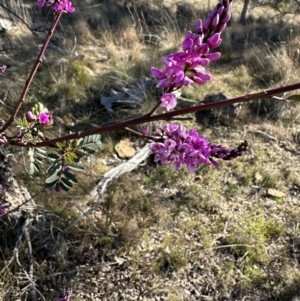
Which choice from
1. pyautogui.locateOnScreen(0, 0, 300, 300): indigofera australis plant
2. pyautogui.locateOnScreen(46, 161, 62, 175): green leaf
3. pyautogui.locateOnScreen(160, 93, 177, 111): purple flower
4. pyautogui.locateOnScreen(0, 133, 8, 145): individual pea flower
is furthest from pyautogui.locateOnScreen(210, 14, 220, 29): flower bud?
pyautogui.locateOnScreen(46, 161, 62, 175): green leaf

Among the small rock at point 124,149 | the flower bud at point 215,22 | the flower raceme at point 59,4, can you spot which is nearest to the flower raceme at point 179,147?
the flower bud at point 215,22

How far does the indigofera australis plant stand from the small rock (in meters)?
2.21

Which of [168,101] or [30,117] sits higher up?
[168,101]

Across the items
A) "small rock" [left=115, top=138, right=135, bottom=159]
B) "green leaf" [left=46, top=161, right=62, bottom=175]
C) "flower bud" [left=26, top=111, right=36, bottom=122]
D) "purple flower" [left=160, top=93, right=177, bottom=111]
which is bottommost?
"small rock" [left=115, top=138, right=135, bottom=159]

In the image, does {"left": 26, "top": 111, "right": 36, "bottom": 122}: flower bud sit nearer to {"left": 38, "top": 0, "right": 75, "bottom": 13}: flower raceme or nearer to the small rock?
{"left": 38, "top": 0, "right": 75, "bottom": 13}: flower raceme

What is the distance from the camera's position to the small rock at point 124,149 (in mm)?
3678

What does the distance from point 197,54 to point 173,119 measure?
0.13 metres

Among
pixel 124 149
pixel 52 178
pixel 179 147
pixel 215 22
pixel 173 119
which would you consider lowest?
pixel 124 149

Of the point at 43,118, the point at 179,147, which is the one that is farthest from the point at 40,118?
the point at 179,147

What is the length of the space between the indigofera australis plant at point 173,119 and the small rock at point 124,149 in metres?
2.21

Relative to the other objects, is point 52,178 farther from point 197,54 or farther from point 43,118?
point 197,54

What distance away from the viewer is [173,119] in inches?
30.2

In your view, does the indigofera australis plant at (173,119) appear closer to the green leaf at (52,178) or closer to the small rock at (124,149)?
the green leaf at (52,178)

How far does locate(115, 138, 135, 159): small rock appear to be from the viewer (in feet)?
12.1
